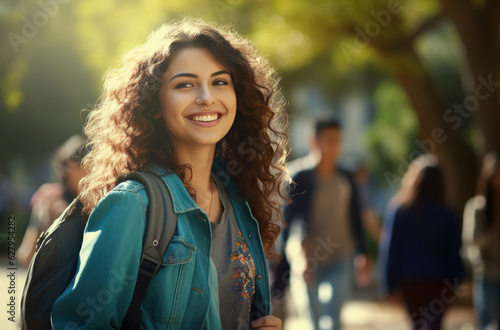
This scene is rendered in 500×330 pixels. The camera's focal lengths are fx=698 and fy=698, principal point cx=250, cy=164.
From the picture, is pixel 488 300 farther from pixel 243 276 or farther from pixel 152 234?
pixel 152 234

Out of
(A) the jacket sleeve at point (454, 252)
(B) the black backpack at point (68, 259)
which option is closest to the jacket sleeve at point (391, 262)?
(A) the jacket sleeve at point (454, 252)

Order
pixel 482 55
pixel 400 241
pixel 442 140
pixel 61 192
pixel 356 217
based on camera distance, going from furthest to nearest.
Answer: pixel 442 140
pixel 482 55
pixel 356 217
pixel 400 241
pixel 61 192

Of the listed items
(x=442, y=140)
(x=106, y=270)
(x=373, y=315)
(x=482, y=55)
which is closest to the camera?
(x=106, y=270)

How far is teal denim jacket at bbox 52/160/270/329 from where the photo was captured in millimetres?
1918

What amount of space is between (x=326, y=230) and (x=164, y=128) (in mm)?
4057

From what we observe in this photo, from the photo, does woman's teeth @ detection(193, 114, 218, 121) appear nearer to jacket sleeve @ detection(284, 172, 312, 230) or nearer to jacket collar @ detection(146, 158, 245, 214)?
jacket collar @ detection(146, 158, 245, 214)

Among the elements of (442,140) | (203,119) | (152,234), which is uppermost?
(442,140)

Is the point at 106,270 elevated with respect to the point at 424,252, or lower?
lower

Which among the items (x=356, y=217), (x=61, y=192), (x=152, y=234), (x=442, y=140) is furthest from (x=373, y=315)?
(x=152, y=234)

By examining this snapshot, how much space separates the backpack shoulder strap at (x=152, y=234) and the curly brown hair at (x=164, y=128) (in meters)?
0.12

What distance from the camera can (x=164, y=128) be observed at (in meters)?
2.33

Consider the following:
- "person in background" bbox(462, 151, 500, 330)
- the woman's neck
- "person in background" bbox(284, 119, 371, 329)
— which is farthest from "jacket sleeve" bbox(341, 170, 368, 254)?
the woman's neck

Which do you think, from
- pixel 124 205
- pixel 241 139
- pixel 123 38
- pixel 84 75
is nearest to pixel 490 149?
pixel 123 38

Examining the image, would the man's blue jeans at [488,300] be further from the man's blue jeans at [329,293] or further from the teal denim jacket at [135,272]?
the teal denim jacket at [135,272]
